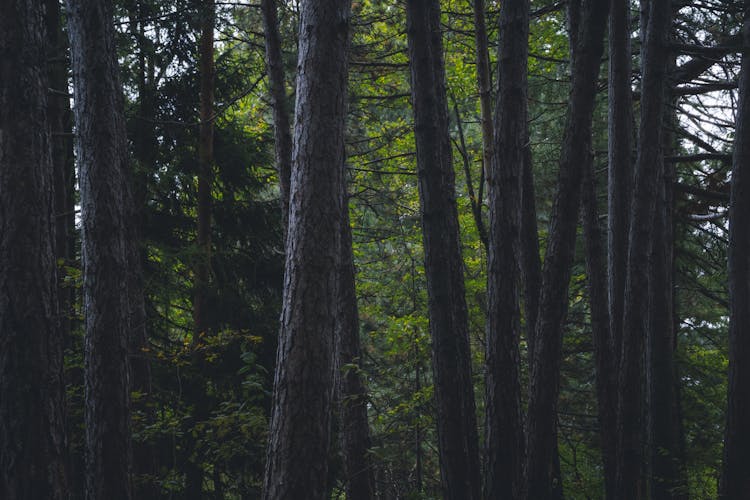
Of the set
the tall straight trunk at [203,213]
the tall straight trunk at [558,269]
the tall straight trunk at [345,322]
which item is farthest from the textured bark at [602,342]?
the tall straight trunk at [203,213]

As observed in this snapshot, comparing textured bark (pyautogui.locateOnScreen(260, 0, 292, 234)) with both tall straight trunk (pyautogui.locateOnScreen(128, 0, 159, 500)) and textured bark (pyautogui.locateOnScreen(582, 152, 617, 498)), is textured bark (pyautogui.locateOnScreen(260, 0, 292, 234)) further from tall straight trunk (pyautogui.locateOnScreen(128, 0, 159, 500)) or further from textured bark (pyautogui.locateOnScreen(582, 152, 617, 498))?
textured bark (pyautogui.locateOnScreen(582, 152, 617, 498))

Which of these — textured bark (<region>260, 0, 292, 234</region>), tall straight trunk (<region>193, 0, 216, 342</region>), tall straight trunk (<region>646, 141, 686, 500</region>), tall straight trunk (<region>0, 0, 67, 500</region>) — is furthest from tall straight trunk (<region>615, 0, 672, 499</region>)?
tall straight trunk (<region>0, 0, 67, 500</region>)

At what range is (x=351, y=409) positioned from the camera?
9.52 m

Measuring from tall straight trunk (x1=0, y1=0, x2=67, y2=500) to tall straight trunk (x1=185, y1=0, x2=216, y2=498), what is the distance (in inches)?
198

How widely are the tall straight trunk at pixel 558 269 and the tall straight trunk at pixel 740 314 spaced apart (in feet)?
9.84

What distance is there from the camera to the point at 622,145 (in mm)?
9438

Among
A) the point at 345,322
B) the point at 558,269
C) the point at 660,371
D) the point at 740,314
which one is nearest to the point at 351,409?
the point at 345,322

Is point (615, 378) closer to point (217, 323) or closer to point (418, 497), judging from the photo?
point (418, 497)

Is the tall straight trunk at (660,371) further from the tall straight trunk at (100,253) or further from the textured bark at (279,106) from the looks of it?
the tall straight trunk at (100,253)

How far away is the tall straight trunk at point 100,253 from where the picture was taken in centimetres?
693

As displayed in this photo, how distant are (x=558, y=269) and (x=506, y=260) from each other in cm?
62

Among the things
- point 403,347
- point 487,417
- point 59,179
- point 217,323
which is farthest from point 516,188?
point 403,347

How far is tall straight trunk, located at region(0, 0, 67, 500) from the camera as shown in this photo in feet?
17.3

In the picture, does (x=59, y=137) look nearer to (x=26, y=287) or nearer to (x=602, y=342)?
(x=26, y=287)
